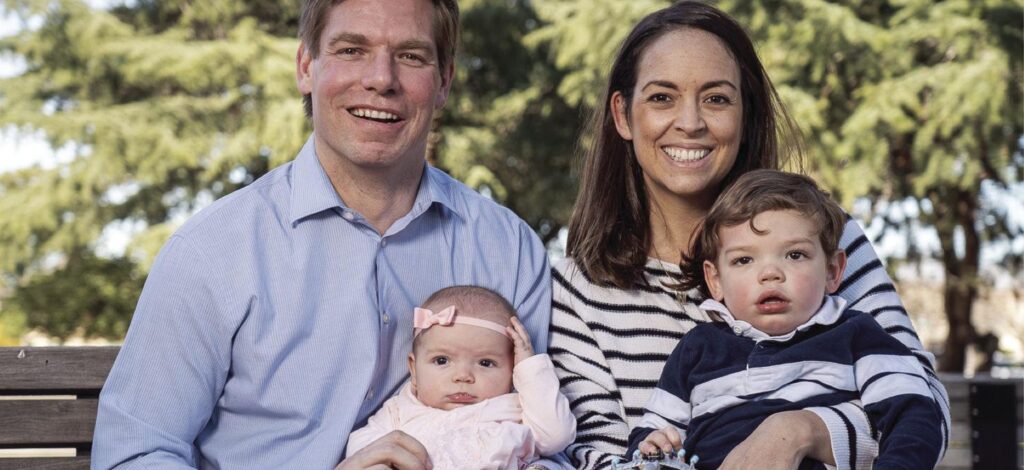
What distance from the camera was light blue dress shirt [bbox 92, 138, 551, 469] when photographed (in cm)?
280

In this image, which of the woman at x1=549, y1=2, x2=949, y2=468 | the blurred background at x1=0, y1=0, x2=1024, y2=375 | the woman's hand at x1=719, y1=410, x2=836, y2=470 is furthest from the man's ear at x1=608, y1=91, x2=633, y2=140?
the blurred background at x1=0, y1=0, x2=1024, y2=375

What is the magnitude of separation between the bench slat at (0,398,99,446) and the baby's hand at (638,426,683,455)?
1.60 metres

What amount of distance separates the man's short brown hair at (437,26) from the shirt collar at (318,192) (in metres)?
0.29

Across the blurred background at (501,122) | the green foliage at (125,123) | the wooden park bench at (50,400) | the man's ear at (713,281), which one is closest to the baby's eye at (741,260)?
the man's ear at (713,281)

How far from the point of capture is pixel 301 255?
298 centimetres

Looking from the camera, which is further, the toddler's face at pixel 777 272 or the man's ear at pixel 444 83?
the man's ear at pixel 444 83

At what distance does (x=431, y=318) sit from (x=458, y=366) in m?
0.14

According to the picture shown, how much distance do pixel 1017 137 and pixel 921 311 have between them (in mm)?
7095

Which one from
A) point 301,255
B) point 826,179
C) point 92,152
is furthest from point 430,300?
point 92,152

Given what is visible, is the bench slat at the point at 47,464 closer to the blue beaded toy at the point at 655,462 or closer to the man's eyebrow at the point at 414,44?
the man's eyebrow at the point at 414,44

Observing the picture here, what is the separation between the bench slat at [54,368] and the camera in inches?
126

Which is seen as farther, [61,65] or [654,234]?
[61,65]

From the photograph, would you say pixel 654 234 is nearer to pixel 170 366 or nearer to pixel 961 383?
pixel 170 366

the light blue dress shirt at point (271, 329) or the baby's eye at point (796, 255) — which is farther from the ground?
the baby's eye at point (796, 255)
